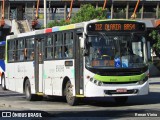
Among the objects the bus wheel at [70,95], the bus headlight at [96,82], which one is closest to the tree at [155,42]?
the bus wheel at [70,95]

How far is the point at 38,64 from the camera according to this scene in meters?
21.9

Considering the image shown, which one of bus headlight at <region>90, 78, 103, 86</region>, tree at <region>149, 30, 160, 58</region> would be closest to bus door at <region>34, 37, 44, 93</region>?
bus headlight at <region>90, 78, 103, 86</region>

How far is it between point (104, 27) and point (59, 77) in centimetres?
309

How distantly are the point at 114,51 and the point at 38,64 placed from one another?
5.13 metres

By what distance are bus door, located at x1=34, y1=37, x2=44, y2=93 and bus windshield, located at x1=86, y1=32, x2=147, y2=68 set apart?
4.33 m

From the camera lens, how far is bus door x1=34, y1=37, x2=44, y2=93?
70.8 feet

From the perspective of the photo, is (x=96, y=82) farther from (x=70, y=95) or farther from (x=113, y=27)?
(x=113, y=27)

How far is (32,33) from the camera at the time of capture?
2281cm

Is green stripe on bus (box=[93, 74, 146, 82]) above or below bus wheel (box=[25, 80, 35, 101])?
above

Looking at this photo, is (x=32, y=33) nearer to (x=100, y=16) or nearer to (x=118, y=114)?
(x=118, y=114)

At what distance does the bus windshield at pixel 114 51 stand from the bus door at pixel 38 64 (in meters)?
4.33

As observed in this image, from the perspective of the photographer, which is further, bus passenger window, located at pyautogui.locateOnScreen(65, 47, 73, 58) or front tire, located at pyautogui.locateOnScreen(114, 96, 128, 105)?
front tire, located at pyautogui.locateOnScreen(114, 96, 128, 105)

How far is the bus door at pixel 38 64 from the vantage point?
70.8ft

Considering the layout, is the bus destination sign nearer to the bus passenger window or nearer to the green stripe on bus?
the bus passenger window
